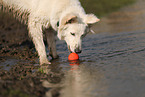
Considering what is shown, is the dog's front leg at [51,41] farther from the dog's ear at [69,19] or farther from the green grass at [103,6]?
the green grass at [103,6]

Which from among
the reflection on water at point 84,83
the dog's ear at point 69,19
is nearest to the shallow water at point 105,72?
the reflection on water at point 84,83

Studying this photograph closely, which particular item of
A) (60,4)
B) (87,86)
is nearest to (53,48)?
(60,4)

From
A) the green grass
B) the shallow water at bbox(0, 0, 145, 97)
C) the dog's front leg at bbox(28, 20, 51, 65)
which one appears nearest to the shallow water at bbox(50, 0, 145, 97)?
the shallow water at bbox(0, 0, 145, 97)

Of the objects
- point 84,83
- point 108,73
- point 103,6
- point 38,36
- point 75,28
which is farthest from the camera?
point 103,6

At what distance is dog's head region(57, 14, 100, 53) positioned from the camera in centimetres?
656

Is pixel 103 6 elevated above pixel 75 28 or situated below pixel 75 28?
above

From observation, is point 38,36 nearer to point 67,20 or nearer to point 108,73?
point 67,20

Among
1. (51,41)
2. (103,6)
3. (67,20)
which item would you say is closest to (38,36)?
Answer: (51,41)

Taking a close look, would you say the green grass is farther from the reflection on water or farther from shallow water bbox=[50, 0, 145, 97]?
the reflection on water

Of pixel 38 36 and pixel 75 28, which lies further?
pixel 38 36

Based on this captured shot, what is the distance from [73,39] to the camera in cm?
674

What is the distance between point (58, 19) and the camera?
22.8 feet

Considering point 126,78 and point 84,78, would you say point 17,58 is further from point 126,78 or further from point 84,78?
point 126,78

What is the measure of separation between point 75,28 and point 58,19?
0.67 m
